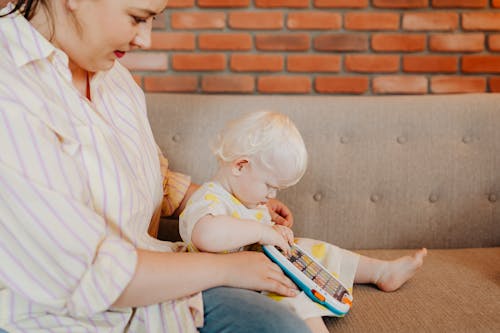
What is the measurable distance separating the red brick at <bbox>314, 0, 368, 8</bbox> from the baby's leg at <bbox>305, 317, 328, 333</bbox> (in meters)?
1.29

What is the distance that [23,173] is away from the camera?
2.79 ft

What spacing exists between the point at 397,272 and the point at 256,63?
1043mm

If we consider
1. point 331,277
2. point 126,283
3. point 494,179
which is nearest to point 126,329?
point 126,283

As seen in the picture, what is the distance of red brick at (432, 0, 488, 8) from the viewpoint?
204 cm

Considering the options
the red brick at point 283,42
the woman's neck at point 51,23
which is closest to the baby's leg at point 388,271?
the woman's neck at point 51,23

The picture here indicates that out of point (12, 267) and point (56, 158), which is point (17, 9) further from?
point (12, 267)

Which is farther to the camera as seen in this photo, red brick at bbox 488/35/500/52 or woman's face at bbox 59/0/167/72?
red brick at bbox 488/35/500/52

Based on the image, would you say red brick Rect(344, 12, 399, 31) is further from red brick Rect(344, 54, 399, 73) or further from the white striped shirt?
the white striped shirt

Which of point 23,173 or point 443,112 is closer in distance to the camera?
point 23,173

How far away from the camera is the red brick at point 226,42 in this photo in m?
2.06

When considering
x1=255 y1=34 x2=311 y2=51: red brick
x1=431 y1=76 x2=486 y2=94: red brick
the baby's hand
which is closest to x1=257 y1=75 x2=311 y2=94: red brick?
x1=255 y1=34 x2=311 y2=51: red brick

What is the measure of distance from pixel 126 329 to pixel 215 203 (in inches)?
12.6

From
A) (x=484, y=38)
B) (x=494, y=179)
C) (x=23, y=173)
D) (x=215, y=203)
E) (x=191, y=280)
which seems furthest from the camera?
(x=484, y=38)

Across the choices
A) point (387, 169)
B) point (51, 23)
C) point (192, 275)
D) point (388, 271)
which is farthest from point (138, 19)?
point (387, 169)
